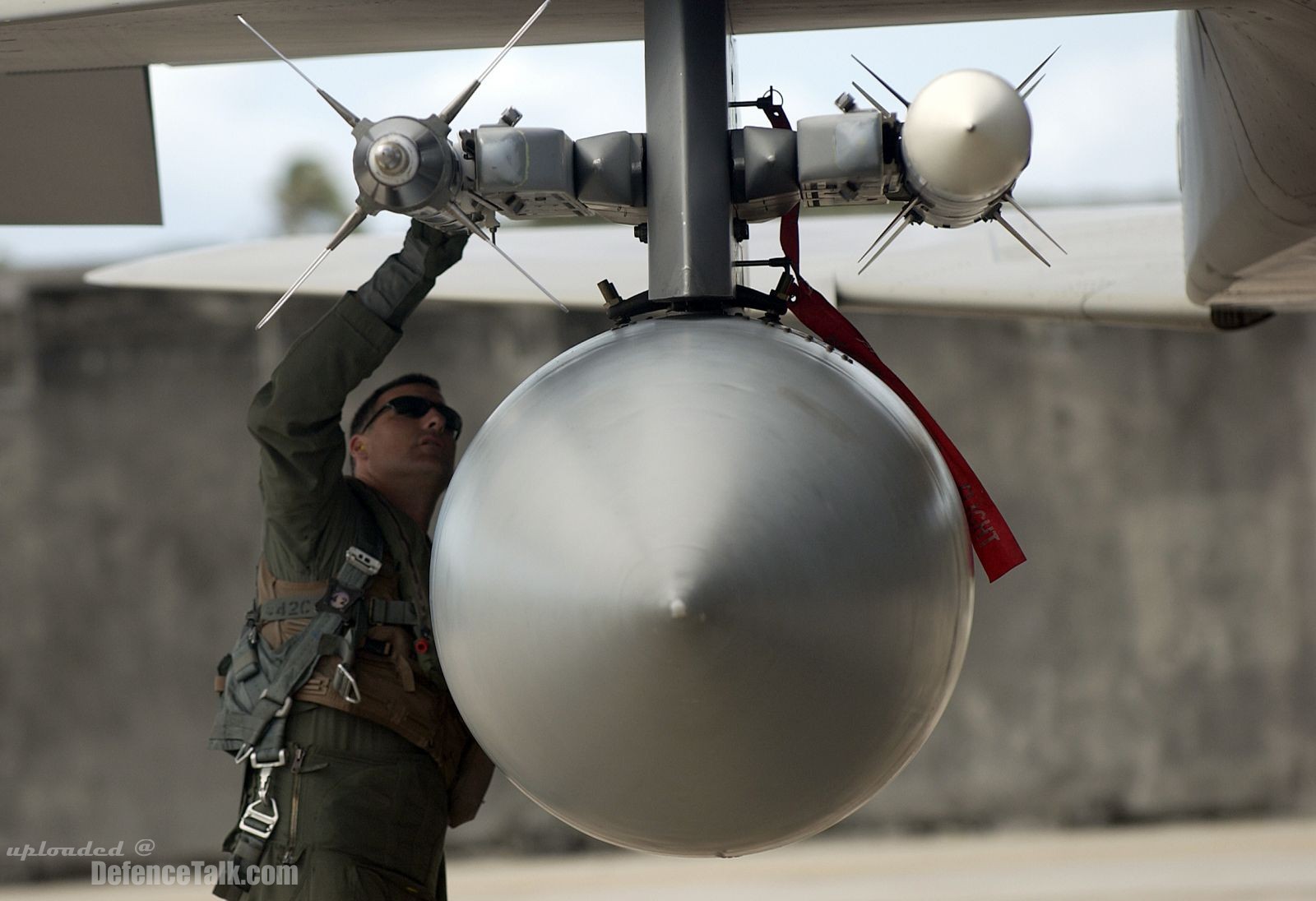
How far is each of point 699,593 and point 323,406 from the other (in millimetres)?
1384

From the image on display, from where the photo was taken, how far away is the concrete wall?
A: 7789 mm

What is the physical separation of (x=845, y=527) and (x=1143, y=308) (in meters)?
3.03

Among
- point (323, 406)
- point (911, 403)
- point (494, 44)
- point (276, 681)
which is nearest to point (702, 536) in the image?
point (911, 403)

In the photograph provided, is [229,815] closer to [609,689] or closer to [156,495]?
[156,495]

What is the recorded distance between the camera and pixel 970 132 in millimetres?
1688

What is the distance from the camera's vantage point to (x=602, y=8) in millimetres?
2223

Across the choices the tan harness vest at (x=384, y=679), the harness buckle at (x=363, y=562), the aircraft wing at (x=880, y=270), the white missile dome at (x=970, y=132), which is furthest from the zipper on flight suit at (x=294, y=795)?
the aircraft wing at (x=880, y=270)

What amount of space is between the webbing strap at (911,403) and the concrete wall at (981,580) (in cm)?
586

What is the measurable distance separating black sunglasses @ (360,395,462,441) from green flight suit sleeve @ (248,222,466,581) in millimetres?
307

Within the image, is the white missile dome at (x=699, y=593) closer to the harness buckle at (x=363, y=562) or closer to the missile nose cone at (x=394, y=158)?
the missile nose cone at (x=394, y=158)

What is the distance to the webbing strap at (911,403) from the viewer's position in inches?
81.8

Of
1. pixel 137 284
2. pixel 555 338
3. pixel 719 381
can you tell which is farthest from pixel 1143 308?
pixel 555 338

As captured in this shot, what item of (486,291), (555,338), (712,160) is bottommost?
(555,338)

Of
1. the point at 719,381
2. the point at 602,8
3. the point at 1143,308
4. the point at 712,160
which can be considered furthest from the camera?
the point at 1143,308
